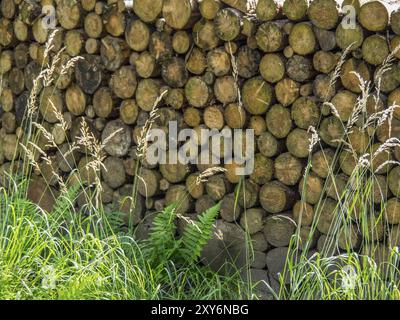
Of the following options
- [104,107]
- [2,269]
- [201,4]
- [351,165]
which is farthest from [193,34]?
[2,269]

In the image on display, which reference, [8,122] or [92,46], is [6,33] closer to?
[8,122]

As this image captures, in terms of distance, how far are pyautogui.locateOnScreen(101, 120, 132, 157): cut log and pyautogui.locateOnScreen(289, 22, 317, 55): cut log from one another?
1106mm

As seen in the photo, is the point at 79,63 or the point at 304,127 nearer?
the point at 304,127

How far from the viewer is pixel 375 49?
3703 mm

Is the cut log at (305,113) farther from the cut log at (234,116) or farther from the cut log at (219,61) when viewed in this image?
the cut log at (219,61)

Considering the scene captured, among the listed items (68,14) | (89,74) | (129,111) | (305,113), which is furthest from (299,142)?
(68,14)

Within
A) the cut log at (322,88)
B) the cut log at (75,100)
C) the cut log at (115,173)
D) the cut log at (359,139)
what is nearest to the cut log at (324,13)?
the cut log at (322,88)

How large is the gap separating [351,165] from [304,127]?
11.2 inches

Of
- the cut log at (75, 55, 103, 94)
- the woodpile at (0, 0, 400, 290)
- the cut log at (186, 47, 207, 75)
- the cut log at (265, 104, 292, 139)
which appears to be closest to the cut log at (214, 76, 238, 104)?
the woodpile at (0, 0, 400, 290)

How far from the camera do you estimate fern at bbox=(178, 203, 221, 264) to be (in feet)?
13.3

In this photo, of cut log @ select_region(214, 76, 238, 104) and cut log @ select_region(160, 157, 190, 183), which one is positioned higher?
cut log @ select_region(214, 76, 238, 104)

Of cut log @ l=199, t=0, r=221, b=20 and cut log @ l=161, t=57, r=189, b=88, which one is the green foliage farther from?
cut log @ l=199, t=0, r=221, b=20

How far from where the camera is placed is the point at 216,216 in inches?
169

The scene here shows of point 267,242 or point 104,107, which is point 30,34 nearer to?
point 104,107
